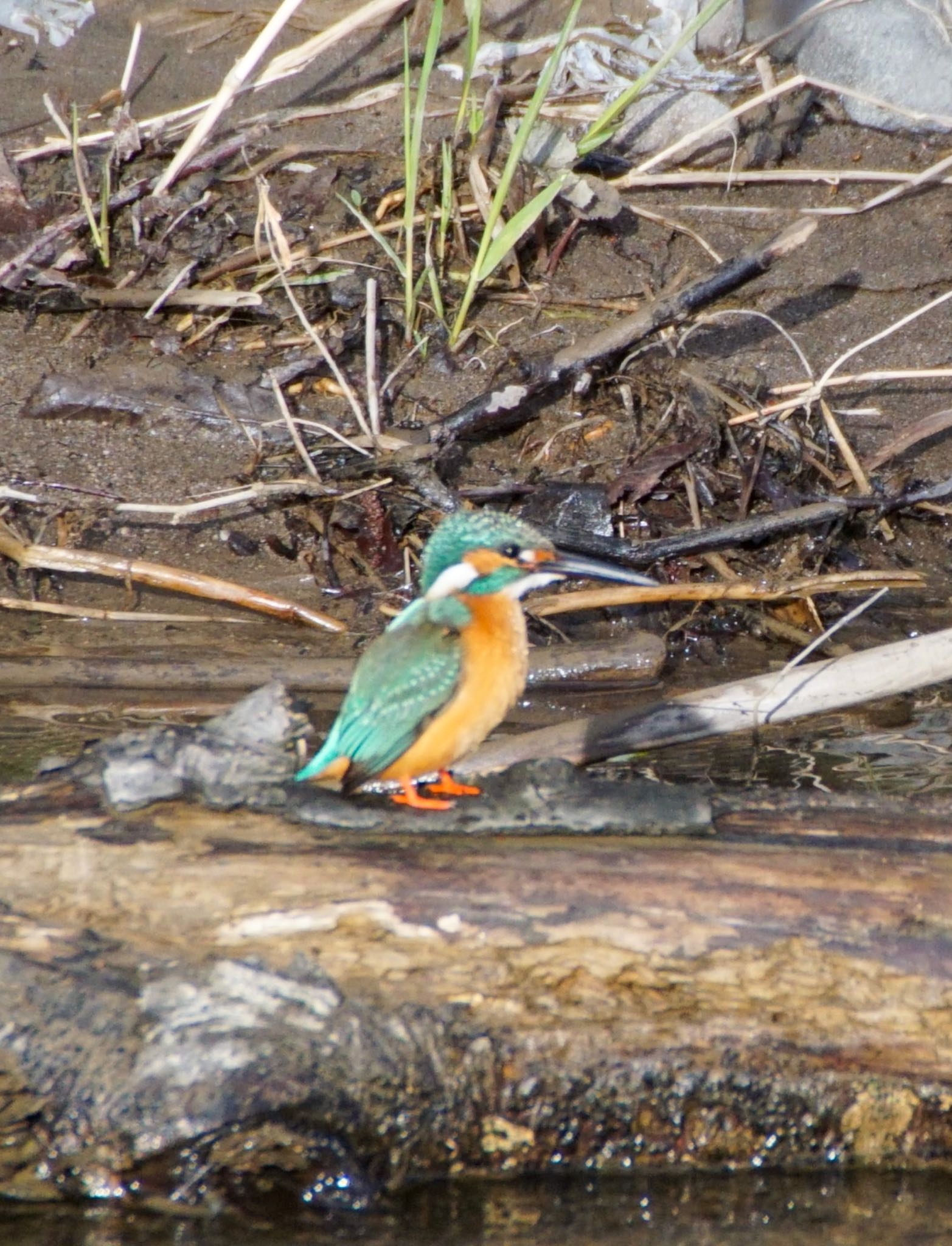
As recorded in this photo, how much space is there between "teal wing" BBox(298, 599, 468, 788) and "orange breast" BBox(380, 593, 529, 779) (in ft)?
0.08

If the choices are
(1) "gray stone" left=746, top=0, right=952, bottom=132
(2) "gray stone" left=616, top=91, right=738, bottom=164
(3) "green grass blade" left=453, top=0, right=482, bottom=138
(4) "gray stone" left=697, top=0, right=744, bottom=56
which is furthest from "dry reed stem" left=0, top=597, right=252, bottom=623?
(1) "gray stone" left=746, top=0, right=952, bottom=132

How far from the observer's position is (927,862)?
2.99m

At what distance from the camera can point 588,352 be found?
5711 millimetres

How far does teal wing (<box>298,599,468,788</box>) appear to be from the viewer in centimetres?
324

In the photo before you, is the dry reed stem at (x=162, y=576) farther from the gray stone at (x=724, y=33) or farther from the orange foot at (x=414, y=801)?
the gray stone at (x=724, y=33)

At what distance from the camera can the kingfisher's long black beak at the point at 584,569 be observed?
11.6 ft

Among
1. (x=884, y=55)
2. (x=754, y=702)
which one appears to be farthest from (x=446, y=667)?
(x=884, y=55)

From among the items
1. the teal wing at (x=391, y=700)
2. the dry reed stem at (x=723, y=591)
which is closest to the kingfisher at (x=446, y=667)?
the teal wing at (x=391, y=700)

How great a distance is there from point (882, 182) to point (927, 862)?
4.51 m

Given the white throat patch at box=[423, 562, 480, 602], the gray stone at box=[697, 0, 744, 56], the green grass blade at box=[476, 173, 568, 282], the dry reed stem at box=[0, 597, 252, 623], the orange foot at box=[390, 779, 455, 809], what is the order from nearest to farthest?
the orange foot at box=[390, 779, 455, 809], the white throat patch at box=[423, 562, 480, 602], the dry reed stem at box=[0, 597, 252, 623], the green grass blade at box=[476, 173, 568, 282], the gray stone at box=[697, 0, 744, 56]

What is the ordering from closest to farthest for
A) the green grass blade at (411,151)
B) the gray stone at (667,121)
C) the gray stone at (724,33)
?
the green grass blade at (411,151) → the gray stone at (667,121) → the gray stone at (724,33)

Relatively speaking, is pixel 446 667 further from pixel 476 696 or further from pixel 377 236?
pixel 377 236

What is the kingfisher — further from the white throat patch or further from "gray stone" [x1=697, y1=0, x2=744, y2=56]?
"gray stone" [x1=697, y1=0, x2=744, y2=56]

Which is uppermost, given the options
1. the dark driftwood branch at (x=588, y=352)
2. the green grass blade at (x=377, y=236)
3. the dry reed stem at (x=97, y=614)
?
the green grass blade at (x=377, y=236)
